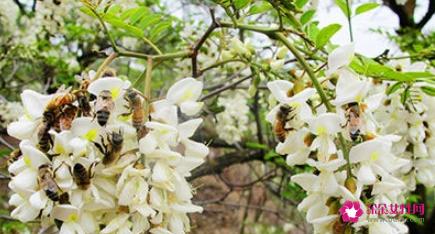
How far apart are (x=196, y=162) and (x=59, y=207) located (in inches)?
9.6

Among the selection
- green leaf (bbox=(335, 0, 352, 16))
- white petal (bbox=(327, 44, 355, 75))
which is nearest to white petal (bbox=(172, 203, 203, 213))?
white petal (bbox=(327, 44, 355, 75))

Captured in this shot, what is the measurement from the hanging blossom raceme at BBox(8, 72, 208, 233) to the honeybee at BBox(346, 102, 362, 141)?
0.96 feet

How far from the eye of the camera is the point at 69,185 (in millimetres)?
885

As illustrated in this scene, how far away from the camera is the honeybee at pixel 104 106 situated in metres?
0.90

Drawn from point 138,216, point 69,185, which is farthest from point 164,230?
Result: point 69,185

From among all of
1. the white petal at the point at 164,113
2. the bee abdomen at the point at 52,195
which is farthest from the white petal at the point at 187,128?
the bee abdomen at the point at 52,195

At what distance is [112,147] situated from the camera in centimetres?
89

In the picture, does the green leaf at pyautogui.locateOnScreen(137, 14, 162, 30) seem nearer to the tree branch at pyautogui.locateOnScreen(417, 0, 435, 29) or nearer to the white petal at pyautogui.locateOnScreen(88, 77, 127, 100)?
the white petal at pyautogui.locateOnScreen(88, 77, 127, 100)

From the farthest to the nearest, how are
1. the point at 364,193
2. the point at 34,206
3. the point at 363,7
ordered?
the point at 363,7 → the point at 364,193 → the point at 34,206

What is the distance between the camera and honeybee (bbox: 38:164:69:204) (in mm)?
876

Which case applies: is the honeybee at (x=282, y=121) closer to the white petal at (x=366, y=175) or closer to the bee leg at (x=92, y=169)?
the white petal at (x=366, y=175)

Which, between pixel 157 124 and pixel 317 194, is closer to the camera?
pixel 157 124

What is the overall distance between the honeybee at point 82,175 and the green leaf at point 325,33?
582mm

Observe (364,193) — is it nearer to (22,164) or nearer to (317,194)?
(317,194)
